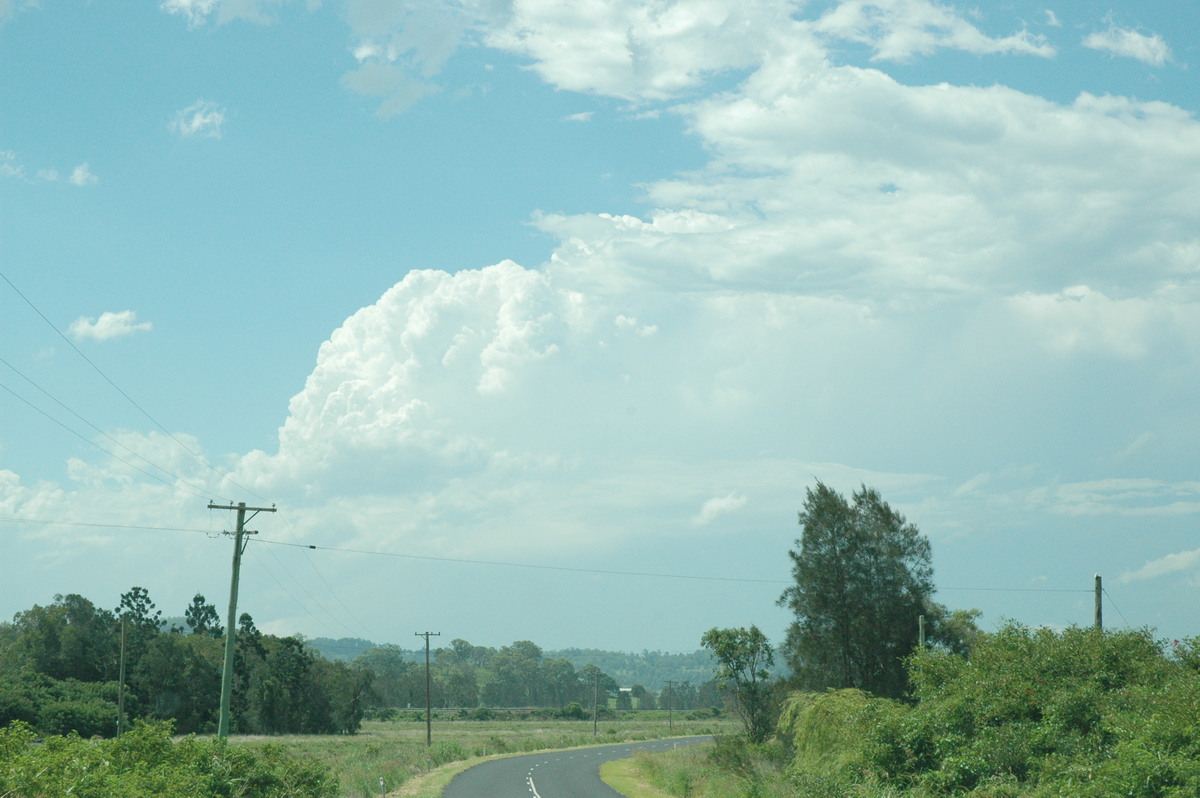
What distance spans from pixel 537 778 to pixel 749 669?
10688 mm

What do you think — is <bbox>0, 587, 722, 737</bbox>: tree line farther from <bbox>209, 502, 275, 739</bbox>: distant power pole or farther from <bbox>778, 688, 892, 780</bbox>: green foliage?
<bbox>778, 688, 892, 780</bbox>: green foliage

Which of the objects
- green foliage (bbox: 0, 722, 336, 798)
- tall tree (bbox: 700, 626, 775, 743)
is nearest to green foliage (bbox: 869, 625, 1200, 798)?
green foliage (bbox: 0, 722, 336, 798)

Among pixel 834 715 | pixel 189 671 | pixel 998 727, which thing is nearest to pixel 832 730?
pixel 834 715

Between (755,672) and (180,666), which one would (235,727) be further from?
(755,672)

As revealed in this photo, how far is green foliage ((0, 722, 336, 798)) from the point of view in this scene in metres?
15.3

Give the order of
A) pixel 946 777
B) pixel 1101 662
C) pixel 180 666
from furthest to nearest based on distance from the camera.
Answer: pixel 180 666 → pixel 1101 662 → pixel 946 777

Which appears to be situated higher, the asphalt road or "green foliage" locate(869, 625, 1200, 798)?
"green foliage" locate(869, 625, 1200, 798)

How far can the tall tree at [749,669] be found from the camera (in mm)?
49562

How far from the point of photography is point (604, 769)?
54.1 m

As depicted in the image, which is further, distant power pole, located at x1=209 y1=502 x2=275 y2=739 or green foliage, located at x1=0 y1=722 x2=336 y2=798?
distant power pole, located at x1=209 y1=502 x2=275 y2=739

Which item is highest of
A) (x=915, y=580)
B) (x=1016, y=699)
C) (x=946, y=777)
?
(x=915, y=580)

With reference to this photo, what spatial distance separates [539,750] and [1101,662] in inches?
2298

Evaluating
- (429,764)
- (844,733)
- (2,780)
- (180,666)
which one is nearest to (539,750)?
(429,764)

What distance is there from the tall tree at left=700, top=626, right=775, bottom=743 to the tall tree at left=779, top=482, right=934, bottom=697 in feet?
8.74
